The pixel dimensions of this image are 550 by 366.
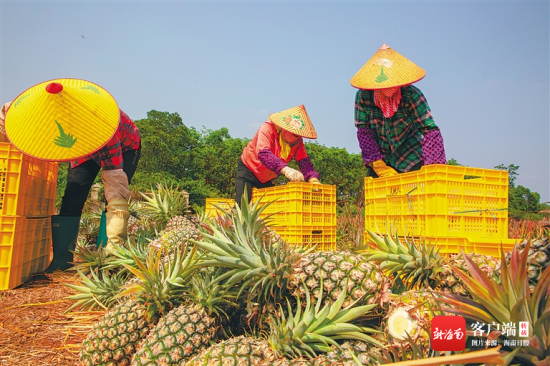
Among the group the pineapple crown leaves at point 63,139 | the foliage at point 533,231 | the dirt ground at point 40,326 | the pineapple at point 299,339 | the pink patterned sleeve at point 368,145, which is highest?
the pink patterned sleeve at point 368,145

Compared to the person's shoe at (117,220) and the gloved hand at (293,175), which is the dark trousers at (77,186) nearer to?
the person's shoe at (117,220)

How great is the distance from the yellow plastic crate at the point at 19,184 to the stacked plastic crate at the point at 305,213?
2.86 meters

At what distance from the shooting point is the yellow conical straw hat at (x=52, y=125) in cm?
388

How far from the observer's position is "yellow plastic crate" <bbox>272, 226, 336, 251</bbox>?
4.54 metres

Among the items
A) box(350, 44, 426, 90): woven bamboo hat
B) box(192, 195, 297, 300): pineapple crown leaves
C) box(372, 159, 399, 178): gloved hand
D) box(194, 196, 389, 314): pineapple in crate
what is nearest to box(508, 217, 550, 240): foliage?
box(194, 196, 389, 314): pineapple in crate

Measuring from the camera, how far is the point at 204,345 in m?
2.15

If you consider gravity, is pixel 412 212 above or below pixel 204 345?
above

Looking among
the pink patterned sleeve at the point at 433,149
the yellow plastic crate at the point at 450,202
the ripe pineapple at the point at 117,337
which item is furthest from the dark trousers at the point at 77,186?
the pink patterned sleeve at the point at 433,149

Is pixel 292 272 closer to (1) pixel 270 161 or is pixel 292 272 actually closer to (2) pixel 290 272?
(2) pixel 290 272

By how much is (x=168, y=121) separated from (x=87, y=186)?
58.6ft

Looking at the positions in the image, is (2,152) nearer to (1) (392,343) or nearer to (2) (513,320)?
(1) (392,343)

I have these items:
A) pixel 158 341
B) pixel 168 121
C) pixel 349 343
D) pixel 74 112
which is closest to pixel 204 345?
pixel 158 341

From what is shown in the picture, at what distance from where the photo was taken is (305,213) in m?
4.62
